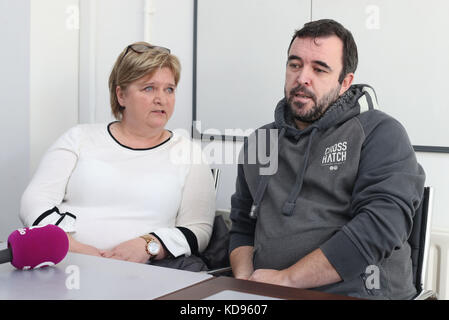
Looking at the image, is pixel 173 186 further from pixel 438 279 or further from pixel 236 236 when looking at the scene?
pixel 438 279

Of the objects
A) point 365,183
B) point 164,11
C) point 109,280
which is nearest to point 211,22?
point 164,11

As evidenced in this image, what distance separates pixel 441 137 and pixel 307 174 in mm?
665

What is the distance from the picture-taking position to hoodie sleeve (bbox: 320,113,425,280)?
1.37 metres

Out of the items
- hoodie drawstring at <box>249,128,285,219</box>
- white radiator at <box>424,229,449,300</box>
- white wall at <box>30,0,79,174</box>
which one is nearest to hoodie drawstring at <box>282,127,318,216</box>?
hoodie drawstring at <box>249,128,285,219</box>

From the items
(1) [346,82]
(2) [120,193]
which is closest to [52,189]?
(2) [120,193]

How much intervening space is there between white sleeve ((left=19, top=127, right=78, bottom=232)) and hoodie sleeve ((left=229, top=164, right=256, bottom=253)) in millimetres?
573

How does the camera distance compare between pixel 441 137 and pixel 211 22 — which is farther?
pixel 211 22

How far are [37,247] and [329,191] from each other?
80 cm

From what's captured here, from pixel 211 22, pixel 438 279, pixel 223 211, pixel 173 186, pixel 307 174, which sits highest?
pixel 211 22

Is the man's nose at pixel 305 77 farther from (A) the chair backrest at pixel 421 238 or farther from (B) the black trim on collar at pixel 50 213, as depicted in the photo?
(B) the black trim on collar at pixel 50 213

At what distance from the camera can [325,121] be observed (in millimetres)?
1563

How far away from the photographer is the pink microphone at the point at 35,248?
1056mm

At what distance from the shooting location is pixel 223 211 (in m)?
2.19

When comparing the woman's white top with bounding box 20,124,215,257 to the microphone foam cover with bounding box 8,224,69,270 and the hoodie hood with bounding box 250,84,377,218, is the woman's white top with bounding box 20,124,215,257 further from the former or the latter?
the microphone foam cover with bounding box 8,224,69,270
